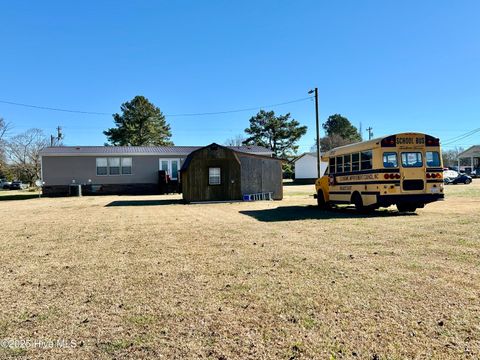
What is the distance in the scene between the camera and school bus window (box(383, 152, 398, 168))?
1178 centimetres

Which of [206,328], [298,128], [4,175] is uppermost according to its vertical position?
[298,128]

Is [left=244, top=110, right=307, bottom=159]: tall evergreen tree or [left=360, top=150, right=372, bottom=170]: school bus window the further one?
[left=244, top=110, right=307, bottom=159]: tall evergreen tree

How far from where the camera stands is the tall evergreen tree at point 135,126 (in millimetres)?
56309

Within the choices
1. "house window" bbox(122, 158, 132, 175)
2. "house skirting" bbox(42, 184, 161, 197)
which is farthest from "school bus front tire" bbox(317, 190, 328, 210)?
"house window" bbox(122, 158, 132, 175)

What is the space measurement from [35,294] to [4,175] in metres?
76.1

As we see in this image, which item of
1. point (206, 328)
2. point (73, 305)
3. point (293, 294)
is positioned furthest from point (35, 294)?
point (293, 294)

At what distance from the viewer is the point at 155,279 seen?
500 centimetres

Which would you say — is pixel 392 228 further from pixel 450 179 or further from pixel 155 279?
pixel 450 179

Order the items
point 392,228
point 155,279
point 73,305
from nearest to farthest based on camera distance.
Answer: point 73,305 < point 155,279 < point 392,228

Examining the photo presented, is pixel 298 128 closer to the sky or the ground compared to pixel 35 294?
closer to the sky

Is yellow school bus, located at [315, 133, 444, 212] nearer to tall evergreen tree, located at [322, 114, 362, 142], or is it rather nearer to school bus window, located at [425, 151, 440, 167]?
school bus window, located at [425, 151, 440, 167]

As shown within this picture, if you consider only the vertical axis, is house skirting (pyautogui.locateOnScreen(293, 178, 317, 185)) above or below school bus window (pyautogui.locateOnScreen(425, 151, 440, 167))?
below

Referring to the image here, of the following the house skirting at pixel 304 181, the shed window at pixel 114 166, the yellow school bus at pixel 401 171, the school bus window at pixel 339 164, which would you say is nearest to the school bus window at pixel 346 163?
the school bus window at pixel 339 164

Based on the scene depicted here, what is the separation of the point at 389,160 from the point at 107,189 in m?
24.1
